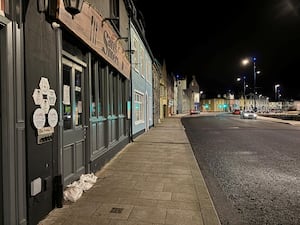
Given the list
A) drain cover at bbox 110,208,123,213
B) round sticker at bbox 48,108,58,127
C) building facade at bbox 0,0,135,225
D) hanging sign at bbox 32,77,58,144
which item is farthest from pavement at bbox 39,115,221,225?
round sticker at bbox 48,108,58,127

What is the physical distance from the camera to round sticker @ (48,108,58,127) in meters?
3.87

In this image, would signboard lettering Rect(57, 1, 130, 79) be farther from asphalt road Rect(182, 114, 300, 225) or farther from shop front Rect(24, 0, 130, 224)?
asphalt road Rect(182, 114, 300, 225)

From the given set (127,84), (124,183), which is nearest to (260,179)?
(124,183)

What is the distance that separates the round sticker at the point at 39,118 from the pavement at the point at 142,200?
1.39 metres

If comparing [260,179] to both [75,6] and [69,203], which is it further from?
[75,6]

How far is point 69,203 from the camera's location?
14.2 ft

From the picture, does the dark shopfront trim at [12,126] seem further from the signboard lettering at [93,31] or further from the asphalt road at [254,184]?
the asphalt road at [254,184]

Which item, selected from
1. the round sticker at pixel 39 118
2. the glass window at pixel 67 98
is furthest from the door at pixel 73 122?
the round sticker at pixel 39 118

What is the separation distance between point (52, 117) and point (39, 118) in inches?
14.8

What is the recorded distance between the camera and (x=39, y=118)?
3557 millimetres

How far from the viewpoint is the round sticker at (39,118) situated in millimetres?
3464

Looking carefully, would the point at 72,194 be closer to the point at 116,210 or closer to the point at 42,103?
the point at 116,210

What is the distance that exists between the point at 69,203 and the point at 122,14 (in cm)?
853

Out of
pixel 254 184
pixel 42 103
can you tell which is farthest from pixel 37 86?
pixel 254 184
